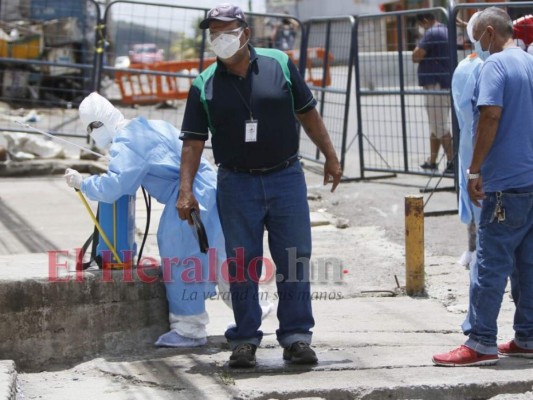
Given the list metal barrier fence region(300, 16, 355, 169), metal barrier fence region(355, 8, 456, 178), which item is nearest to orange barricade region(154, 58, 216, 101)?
metal barrier fence region(300, 16, 355, 169)

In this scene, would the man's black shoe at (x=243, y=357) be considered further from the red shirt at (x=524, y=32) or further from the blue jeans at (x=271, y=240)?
the red shirt at (x=524, y=32)

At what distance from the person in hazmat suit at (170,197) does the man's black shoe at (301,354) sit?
0.63 m

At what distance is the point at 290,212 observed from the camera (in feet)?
18.3

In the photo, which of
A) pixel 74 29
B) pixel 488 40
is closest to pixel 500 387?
pixel 488 40

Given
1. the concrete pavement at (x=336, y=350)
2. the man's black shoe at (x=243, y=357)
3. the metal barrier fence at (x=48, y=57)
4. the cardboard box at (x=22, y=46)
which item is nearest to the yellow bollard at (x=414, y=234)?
the concrete pavement at (x=336, y=350)

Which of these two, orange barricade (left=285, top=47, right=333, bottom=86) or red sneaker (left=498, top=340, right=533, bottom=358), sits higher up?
orange barricade (left=285, top=47, right=333, bottom=86)

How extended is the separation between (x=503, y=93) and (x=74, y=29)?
12591 millimetres

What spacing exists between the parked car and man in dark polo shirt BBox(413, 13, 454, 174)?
4828 mm

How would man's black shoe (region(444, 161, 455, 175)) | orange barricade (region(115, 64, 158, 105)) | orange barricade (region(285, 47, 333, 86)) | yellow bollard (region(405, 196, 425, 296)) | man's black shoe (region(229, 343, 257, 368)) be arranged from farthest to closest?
orange barricade (region(115, 64, 158, 105)), orange barricade (region(285, 47, 333, 86)), man's black shoe (region(444, 161, 455, 175)), yellow bollard (region(405, 196, 425, 296)), man's black shoe (region(229, 343, 257, 368))

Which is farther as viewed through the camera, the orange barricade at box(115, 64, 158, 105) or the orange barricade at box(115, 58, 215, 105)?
the orange barricade at box(115, 64, 158, 105)

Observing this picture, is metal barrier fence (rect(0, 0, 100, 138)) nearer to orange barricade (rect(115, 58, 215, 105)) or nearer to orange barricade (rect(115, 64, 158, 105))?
orange barricade (rect(115, 64, 158, 105))

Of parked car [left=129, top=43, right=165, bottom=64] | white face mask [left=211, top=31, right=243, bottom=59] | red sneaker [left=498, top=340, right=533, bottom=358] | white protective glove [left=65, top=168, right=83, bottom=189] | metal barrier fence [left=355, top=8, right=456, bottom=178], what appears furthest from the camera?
parked car [left=129, top=43, right=165, bottom=64]

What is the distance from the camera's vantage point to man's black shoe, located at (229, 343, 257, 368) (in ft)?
18.1

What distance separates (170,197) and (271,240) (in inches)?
27.3
